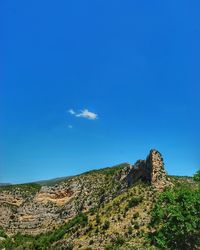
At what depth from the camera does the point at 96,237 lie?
221ft

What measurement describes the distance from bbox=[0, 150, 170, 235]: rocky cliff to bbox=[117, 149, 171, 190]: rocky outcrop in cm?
161

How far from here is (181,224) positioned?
47.7 m

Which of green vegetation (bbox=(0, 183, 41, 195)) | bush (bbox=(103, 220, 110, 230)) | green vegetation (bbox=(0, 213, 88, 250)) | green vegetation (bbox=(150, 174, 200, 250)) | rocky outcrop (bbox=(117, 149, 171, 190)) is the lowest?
green vegetation (bbox=(150, 174, 200, 250))

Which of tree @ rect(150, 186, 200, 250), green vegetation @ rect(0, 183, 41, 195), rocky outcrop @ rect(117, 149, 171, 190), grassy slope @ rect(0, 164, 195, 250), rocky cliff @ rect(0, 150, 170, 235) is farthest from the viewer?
green vegetation @ rect(0, 183, 41, 195)

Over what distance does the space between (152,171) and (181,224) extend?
2955 centimetres

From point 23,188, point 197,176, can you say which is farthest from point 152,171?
point 23,188

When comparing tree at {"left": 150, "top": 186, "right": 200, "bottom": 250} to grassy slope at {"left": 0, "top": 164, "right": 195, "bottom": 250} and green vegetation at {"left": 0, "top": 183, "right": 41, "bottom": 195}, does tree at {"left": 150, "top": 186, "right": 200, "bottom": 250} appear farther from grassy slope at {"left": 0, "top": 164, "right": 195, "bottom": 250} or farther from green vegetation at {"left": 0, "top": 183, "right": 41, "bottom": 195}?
green vegetation at {"left": 0, "top": 183, "right": 41, "bottom": 195}

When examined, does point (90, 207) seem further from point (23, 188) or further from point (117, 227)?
point (23, 188)

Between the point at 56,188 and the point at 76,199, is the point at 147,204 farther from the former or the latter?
the point at 56,188

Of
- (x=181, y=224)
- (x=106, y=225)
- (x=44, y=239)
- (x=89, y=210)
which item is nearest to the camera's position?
(x=181, y=224)

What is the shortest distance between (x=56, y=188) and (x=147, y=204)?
59511 mm

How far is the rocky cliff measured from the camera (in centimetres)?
10150

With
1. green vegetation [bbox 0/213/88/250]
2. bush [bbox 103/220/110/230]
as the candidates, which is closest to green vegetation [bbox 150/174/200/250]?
bush [bbox 103/220/110/230]

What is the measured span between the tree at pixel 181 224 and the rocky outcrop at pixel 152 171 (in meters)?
23.8
